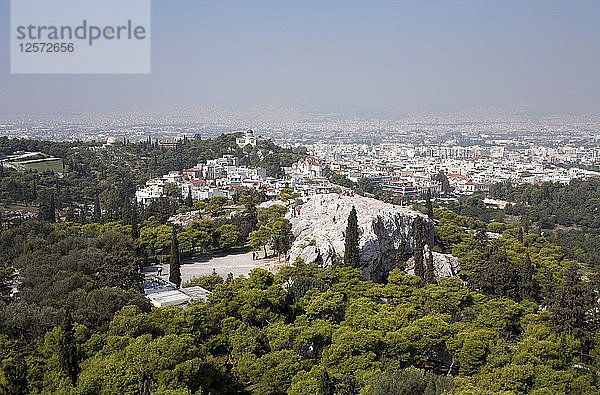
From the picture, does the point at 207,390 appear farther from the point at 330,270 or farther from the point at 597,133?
the point at 597,133

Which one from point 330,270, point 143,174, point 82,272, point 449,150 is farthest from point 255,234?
point 449,150

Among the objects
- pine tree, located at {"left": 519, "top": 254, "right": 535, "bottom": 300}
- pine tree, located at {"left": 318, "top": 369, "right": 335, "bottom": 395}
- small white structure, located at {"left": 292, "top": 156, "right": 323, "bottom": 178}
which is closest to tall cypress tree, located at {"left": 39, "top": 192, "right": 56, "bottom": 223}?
pine tree, located at {"left": 318, "top": 369, "right": 335, "bottom": 395}

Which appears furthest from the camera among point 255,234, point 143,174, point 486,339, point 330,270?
point 143,174

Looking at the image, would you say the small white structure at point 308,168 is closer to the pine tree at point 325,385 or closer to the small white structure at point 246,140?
the small white structure at point 246,140

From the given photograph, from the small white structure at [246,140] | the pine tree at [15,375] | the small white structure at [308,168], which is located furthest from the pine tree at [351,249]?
the small white structure at [246,140]

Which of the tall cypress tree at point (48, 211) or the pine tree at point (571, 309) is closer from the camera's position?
the pine tree at point (571, 309)

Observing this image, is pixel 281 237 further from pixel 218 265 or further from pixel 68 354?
pixel 68 354

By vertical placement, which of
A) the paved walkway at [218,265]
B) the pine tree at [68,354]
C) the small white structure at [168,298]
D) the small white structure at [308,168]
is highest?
the small white structure at [308,168]
